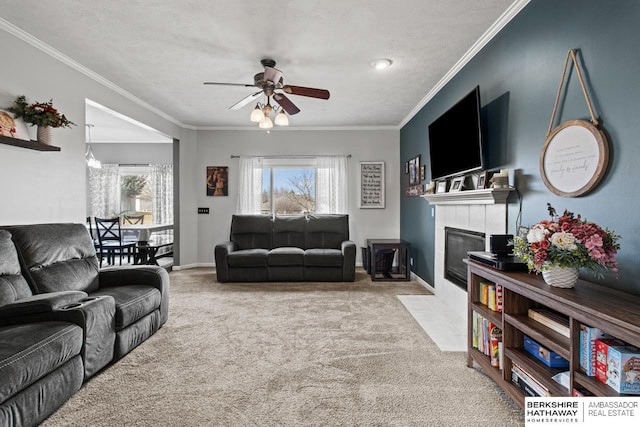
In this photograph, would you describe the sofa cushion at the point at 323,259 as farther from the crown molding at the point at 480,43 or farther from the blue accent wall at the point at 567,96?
the crown molding at the point at 480,43

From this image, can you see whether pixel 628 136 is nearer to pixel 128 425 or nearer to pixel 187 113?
pixel 128 425

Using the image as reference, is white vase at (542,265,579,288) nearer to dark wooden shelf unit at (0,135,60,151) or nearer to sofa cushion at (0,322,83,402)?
sofa cushion at (0,322,83,402)

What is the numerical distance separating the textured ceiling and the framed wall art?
6.40ft

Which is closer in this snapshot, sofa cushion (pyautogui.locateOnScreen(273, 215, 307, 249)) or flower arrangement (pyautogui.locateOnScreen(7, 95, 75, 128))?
flower arrangement (pyautogui.locateOnScreen(7, 95, 75, 128))

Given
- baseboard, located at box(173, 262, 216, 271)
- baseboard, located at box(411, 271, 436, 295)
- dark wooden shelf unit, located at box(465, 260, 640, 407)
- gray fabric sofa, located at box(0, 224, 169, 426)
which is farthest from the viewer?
baseboard, located at box(173, 262, 216, 271)

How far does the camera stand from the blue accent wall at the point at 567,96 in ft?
5.11

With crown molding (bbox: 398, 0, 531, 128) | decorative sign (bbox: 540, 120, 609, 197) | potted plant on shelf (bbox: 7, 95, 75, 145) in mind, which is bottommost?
decorative sign (bbox: 540, 120, 609, 197)

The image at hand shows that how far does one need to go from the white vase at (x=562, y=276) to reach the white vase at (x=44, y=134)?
3901 mm

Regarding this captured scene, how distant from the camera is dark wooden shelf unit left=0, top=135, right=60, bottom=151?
2.61 m

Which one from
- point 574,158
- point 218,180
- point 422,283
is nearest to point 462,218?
point 574,158

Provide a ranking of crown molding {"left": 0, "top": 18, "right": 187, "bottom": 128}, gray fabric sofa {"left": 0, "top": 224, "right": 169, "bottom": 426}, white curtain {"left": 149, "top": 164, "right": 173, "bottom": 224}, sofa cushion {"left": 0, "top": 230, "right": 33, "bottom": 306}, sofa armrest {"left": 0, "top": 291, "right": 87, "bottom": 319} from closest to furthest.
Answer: gray fabric sofa {"left": 0, "top": 224, "right": 169, "bottom": 426}, sofa armrest {"left": 0, "top": 291, "right": 87, "bottom": 319}, sofa cushion {"left": 0, "top": 230, "right": 33, "bottom": 306}, crown molding {"left": 0, "top": 18, "right": 187, "bottom": 128}, white curtain {"left": 149, "top": 164, "right": 173, "bottom": 224}

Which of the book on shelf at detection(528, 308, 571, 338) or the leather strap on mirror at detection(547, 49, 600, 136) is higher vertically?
the leather strap on mirror at detection(547, 49, 600, 136)

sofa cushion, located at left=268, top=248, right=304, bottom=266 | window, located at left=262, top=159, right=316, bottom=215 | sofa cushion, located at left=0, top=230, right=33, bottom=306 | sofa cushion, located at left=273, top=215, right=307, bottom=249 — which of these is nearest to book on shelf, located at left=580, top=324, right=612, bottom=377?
sofa cushion, located at left=0, top=230, right=33, bottom=306

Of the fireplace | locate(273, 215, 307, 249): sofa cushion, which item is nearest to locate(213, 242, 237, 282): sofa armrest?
locate(273, 215, 307, 249): sofa cushion
